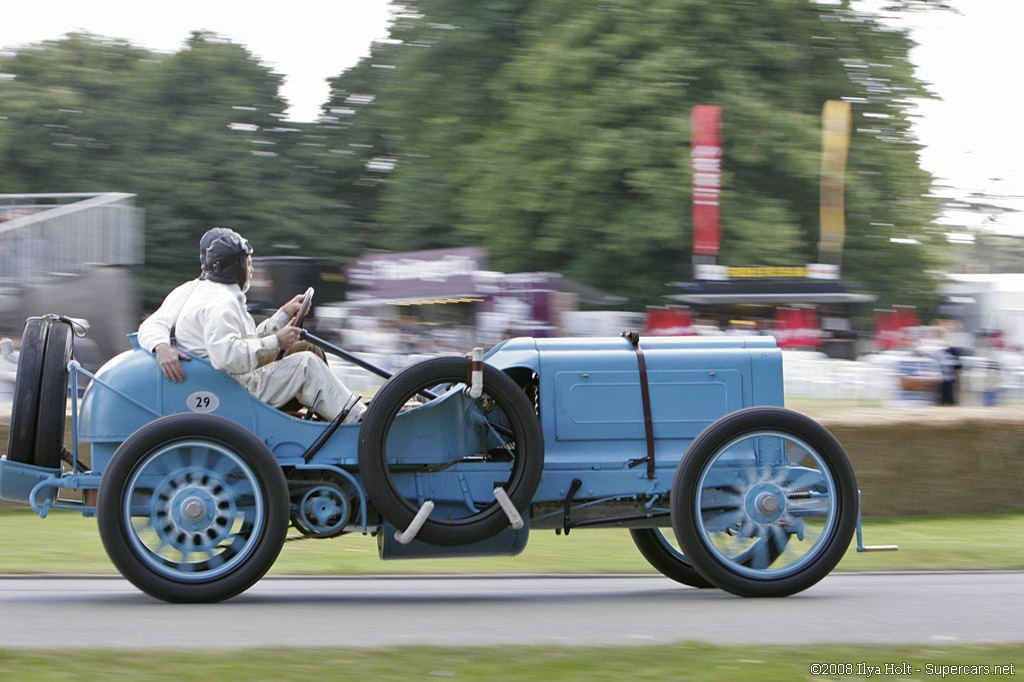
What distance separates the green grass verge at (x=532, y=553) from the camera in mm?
7168

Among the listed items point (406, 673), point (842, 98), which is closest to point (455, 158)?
point (842, 98)

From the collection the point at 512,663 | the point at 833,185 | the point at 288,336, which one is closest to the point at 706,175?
the point at 833,185

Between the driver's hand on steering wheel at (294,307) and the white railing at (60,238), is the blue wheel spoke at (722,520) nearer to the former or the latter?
the driver's hand on steering wheel at (294,307)

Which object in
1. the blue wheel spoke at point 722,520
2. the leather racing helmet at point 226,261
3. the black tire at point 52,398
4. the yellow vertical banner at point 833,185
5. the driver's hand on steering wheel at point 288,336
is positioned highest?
the yellow vertical banner at point 833,185

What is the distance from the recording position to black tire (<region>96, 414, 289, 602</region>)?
17.7 ft

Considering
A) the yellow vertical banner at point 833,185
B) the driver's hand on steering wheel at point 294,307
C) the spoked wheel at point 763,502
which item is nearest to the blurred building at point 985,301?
the yellow vertical banner at point 833,185

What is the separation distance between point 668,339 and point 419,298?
19.9 m

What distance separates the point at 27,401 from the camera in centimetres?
576

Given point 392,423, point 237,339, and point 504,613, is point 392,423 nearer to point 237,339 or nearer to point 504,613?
point 237,339

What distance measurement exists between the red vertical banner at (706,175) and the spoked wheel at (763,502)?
19775mm

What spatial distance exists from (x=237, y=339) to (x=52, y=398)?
968 millimetres

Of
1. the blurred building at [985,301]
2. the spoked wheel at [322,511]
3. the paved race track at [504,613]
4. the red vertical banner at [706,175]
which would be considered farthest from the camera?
the blurred building at [985,301]

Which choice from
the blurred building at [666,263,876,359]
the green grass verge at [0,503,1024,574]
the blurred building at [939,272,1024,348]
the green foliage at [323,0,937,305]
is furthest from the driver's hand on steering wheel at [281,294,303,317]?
the blurred building at [939,272,1024,348]

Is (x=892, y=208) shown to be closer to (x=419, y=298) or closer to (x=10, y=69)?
(x=419, y=298)
